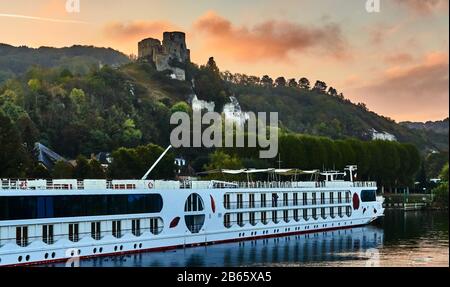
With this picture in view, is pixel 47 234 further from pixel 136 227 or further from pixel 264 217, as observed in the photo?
pixel 264 217

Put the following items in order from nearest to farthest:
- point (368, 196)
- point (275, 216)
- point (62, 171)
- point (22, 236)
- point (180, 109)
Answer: point (22, 236) → point (275, 216) → point (368, 196) → point (62, 171) → point (180, 109)

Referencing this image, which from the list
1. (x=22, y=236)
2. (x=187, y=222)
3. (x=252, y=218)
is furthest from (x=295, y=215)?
(x=22, y=236)

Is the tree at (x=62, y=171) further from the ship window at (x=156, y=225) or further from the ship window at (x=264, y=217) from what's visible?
the ship window at (x=156, y=225)

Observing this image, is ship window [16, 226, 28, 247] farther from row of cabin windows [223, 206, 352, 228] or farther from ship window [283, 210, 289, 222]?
ship window [283, 210, 289, 222]

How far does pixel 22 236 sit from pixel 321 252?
21817 millimetres

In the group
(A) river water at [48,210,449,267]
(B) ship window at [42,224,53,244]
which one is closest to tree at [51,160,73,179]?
(A) river water at [48,210,449,267]

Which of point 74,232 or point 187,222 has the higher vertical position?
point 74,232

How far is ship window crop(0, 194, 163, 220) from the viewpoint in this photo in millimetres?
37584

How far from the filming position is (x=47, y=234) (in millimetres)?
39188

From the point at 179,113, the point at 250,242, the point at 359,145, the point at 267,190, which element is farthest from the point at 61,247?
the point at 179,113

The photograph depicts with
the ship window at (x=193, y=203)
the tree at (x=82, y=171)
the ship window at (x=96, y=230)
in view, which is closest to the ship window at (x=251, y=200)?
the ship window at (x=193, y=203)
